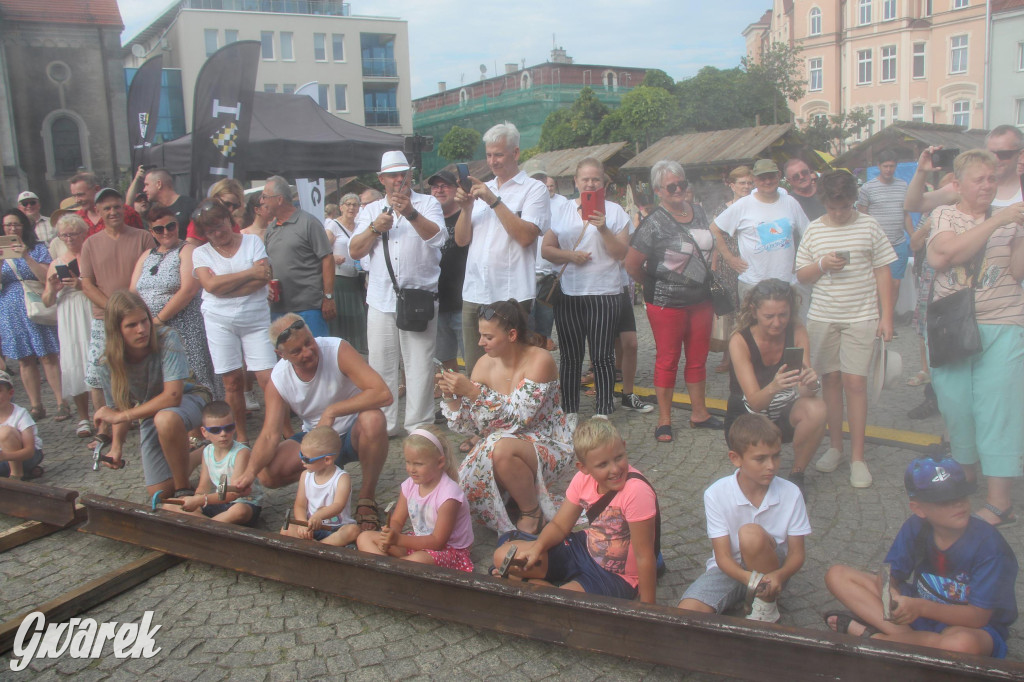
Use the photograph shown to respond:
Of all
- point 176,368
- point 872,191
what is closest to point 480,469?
point 176,368

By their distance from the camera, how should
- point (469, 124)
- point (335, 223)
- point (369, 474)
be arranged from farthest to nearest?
point (469, 124)
point (335, 223)
point (369, 474)

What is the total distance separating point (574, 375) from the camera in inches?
223

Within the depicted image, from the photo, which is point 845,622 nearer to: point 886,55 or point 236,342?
point 236,342

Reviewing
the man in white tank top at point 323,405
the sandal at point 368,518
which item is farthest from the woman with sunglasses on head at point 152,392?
the sandal at point 368,518

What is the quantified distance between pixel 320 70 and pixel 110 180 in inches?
1138

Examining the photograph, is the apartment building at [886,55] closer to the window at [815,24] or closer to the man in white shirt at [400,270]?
the window at [815,24]

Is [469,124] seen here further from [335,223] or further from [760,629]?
[760,629]

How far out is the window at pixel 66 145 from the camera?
3494cm

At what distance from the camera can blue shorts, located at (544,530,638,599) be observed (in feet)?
10.7

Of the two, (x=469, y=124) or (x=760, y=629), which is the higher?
(x=469, y=124)

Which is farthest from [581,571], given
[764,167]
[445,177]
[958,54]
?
[958,54]

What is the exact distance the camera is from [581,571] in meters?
3.39

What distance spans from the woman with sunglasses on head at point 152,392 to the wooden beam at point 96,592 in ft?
2.22

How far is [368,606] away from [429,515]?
48cm
